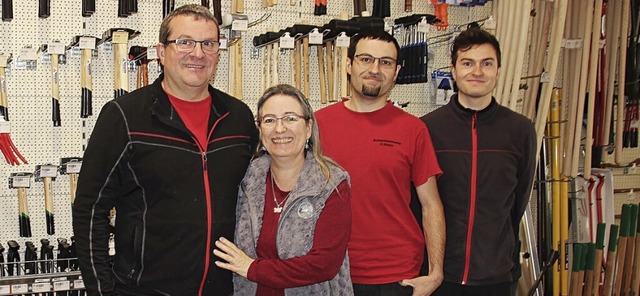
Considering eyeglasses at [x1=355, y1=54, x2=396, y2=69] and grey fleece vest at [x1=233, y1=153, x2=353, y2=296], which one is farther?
eyeglasses at [x1=355, y1=54, x2=396, y2=69]

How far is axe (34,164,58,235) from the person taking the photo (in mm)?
3555

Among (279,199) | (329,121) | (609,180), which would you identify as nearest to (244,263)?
(279,199)

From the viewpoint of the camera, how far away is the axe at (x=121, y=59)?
3586mm

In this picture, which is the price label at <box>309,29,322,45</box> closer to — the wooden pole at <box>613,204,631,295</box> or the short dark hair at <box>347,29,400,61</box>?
the short dark hair at <box>347,29,400,61</box>

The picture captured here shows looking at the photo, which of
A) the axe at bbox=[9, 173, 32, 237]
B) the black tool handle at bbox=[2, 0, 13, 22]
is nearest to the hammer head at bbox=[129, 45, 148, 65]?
the black tool handle at bbox=[2, 0, 13, 22]

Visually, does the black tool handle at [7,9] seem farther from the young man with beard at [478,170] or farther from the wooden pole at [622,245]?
the wooden pole at [622,245]

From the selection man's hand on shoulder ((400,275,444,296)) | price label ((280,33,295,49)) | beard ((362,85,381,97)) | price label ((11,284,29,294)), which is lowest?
price label ((11,284,29,294))

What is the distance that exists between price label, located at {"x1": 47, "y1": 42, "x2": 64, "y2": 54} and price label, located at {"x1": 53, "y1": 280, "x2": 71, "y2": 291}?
1.26m

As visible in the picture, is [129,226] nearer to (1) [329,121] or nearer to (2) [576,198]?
(1) [329,121]

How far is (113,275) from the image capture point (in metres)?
2.32

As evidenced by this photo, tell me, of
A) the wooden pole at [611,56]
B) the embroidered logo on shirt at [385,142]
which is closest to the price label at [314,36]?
the embroidered logo on shirt at [385,142]

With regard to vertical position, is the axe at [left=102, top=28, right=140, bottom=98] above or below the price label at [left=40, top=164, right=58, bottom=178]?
above

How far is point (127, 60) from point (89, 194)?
61.9 inches

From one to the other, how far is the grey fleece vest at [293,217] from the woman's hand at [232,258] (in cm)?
5
